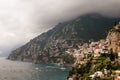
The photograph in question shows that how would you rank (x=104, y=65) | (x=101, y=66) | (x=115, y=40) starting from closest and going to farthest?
(x=104, y=65) < (x=101, y=66) < (x=115, y=40)

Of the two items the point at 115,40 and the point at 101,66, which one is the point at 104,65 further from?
the point at 115,40

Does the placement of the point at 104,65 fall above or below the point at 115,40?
below

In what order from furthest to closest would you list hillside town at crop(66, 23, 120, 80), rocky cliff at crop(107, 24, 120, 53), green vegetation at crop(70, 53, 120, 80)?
1. rocky cliff at crop(107, 24, 120, 53)
2. green vegetation at crop(70, 53, 120, 80)
3. hillside town at crop(66, 23, 120, 80)

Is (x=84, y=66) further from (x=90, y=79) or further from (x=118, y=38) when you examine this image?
(x=90, y=79)

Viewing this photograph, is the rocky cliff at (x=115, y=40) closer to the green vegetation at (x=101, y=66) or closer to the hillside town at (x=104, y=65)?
the hillside town at (x=104, y=65)

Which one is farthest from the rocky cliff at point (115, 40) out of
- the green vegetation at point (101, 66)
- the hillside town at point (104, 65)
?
the green vegetation at point (101, 66)

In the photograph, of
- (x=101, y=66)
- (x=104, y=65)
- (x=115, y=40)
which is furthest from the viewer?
(x=115, y=40)

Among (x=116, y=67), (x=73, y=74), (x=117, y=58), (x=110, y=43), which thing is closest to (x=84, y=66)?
(x=73, y=74)

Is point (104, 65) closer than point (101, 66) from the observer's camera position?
Yes

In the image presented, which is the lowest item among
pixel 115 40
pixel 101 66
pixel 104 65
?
pixel 101 66

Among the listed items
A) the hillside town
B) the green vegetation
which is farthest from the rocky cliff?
the green vegetation

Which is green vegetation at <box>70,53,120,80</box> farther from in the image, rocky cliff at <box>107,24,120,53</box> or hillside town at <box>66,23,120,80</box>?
rocky cliff at <box>107,24,120,53</box>

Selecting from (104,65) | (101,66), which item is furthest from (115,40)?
(104,65)
